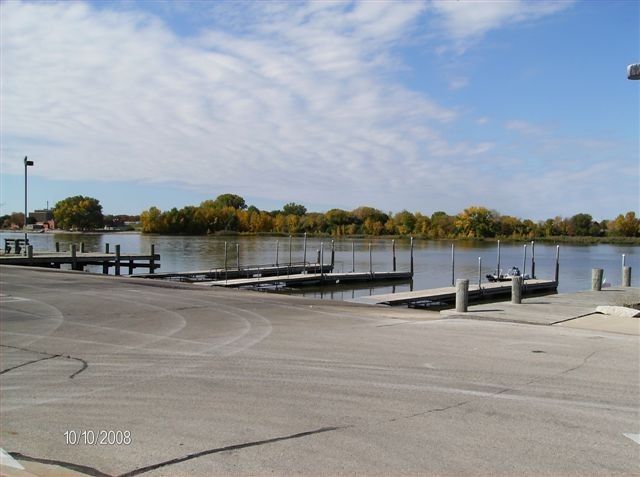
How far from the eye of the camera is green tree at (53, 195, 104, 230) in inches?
6481

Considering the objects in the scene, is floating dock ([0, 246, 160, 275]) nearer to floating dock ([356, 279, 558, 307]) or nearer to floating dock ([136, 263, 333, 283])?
floating dock ([136, 263, 333, 283])

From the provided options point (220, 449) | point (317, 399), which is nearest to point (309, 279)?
point (317, 399)

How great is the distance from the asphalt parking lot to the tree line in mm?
128912

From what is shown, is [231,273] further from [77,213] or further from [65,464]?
[77,213]

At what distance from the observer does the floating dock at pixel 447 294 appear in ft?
84.4

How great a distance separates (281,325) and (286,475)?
838cm

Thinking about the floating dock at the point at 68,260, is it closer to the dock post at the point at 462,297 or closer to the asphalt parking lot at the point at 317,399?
the asphalt parking lot at the point at 317,399

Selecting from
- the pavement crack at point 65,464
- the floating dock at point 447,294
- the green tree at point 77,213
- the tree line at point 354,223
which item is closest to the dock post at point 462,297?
the floating dock at point 447,294

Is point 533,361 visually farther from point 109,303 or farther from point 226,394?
point 109,303

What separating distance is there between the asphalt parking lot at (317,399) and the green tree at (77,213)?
164 meters

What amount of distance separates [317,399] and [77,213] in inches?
6768

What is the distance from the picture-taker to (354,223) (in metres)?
160

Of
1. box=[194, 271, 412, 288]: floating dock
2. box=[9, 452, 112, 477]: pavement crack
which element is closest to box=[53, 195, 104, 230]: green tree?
box=[194, 271, 412, 288]: floating dock

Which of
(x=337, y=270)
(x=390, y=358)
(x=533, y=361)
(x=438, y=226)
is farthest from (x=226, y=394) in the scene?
(x=438, y=226)
